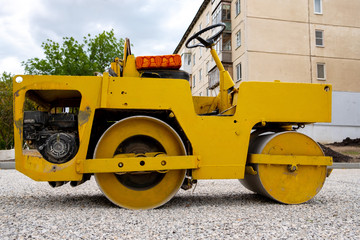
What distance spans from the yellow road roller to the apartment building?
1701 centimetres

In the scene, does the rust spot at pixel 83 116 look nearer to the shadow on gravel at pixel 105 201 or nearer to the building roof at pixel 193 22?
the shadow on gravel at pixel 105 201

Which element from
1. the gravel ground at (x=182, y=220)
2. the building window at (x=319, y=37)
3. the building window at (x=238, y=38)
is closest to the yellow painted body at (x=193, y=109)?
the gravel ground at (x=182, y=220)

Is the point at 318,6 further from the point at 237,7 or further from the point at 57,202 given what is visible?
the point at 57,202

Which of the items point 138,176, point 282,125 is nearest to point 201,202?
point 138,176

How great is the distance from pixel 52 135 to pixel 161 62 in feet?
5.07

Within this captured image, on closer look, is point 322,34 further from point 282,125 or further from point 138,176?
point 138,176

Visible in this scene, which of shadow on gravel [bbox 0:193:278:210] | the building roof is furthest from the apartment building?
shadow on gravel [bbox 0:193:278:210]

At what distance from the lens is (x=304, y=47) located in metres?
22.5

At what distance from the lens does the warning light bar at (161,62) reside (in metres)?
4.14

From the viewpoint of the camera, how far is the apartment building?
72.0 ft

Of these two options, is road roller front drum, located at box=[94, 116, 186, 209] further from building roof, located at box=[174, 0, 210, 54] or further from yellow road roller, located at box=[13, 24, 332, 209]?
building roof, located at box=[174, 0, 210, 54]

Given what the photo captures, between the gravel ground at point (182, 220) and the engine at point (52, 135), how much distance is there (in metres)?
0.60

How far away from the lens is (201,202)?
427 centimetres

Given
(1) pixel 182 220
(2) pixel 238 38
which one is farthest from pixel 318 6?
(1) pixel 182 220
